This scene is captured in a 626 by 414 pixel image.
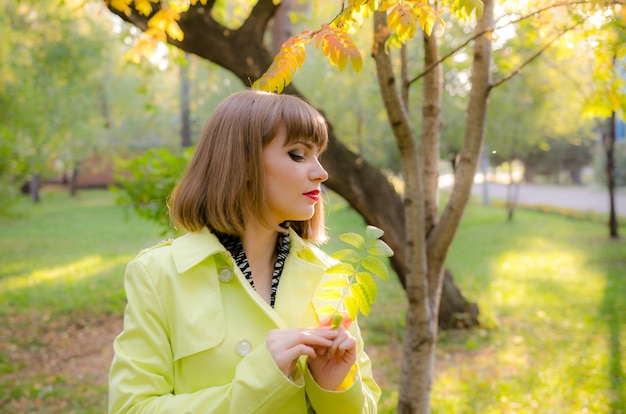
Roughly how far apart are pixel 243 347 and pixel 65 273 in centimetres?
1023

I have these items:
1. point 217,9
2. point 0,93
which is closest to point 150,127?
point 0,93

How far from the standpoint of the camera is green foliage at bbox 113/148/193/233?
6.03 metres

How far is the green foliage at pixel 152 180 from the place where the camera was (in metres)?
6.03

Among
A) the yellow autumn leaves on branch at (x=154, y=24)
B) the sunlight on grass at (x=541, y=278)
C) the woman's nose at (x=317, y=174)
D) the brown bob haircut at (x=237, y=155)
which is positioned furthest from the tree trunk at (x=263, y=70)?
the sunlight on grass at (x=541, y=278)

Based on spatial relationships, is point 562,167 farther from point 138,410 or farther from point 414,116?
point 138,410

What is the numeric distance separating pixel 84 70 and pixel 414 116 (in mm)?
9228

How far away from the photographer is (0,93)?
11.6 m

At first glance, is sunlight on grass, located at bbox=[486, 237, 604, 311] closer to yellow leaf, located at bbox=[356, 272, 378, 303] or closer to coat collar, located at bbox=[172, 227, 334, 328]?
coat collar, located at bbox=[172, 227, 334, 328]

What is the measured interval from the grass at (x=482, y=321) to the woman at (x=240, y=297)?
10.1 ft

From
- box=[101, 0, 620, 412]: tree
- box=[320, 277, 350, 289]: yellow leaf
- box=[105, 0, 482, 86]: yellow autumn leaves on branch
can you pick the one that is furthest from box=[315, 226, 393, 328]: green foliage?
box=[101, 0, 620, 412]: tree

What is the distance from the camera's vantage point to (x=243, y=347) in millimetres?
1532

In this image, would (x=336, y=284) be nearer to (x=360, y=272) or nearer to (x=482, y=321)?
(x=360, y=272)

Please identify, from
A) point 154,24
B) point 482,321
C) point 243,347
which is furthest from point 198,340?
point 482,321

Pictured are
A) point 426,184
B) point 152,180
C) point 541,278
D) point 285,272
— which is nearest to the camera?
point 285,272
